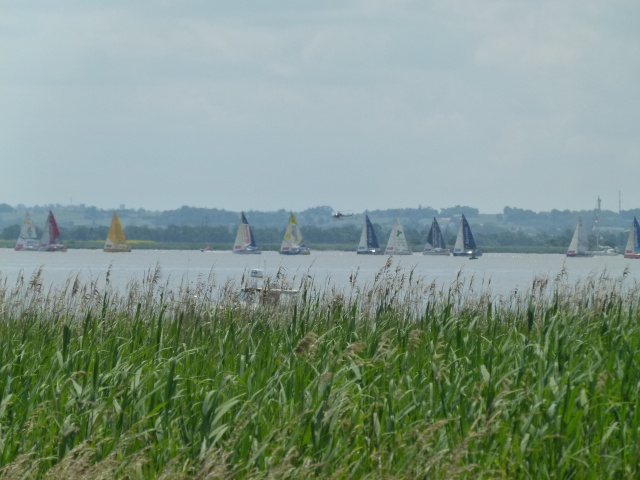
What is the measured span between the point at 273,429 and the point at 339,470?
0.60 metres

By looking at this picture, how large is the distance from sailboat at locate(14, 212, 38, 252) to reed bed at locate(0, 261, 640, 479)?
118014mm

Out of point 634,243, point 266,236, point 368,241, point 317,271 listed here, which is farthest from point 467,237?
point 266,236

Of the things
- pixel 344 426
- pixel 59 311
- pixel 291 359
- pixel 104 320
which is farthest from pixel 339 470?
pixel 59 311

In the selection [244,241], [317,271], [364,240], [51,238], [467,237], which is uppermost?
[467,237]

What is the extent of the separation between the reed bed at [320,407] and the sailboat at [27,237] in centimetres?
11801

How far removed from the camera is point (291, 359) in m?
10.1

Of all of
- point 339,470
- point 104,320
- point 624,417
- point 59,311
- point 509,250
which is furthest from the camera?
point 509,250

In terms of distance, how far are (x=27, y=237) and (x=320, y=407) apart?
125 meters

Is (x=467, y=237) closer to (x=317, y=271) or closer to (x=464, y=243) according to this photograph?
(x=464, y=243)

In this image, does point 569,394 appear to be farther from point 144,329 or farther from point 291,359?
point 144,329

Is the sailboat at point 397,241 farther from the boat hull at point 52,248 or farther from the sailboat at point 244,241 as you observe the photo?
the boat hull at point 52,248

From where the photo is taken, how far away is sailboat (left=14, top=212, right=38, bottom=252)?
4926 inches

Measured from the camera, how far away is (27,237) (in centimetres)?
12800

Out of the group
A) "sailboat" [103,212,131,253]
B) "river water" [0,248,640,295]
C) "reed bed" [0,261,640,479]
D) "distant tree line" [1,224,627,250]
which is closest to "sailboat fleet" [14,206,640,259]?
"sailboat" [103,212,131,253]
